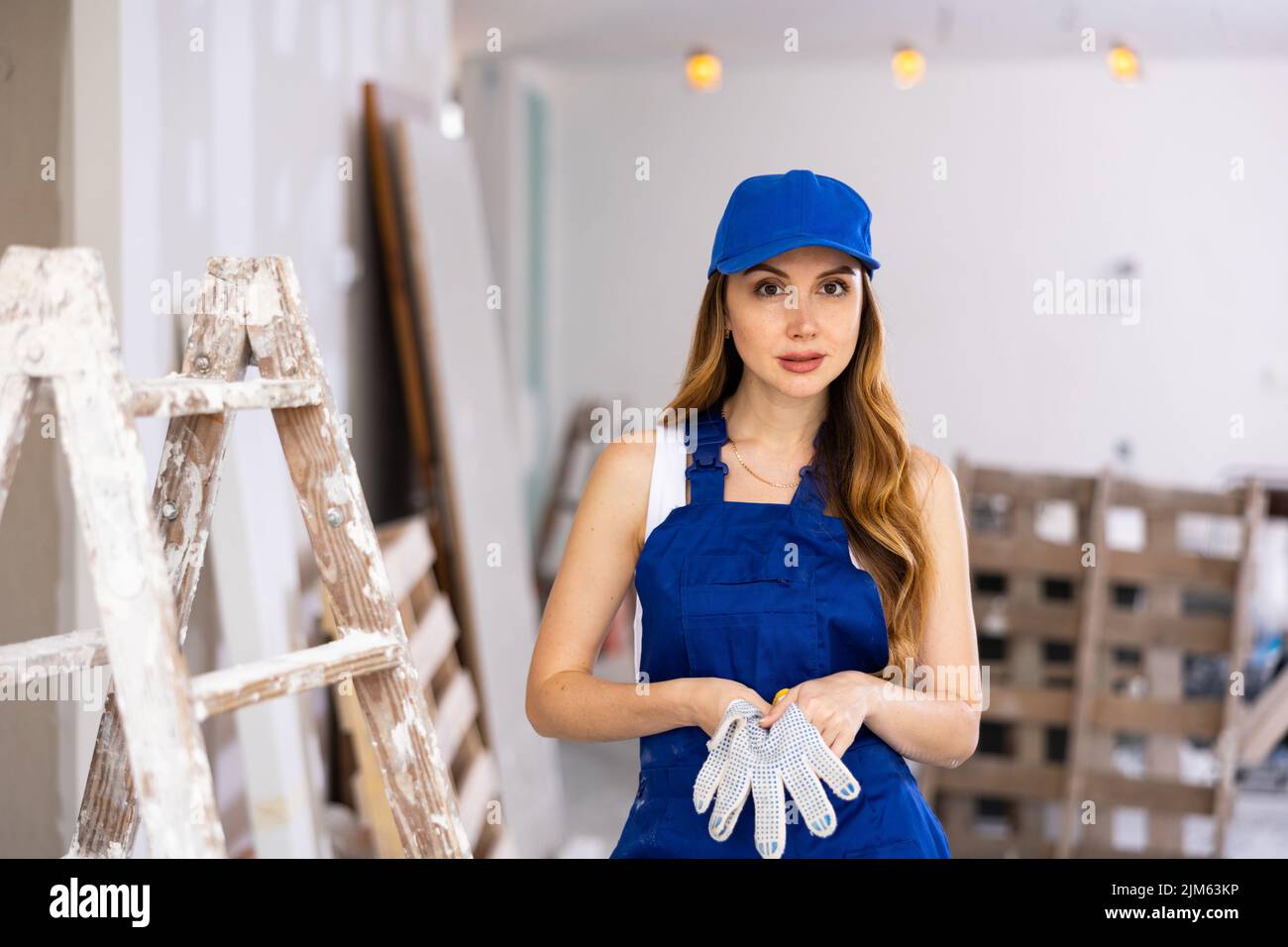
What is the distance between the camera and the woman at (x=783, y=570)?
1552mm

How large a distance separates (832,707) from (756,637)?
0.50 ft

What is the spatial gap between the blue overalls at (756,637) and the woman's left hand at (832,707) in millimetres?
89

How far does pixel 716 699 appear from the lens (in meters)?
1.49

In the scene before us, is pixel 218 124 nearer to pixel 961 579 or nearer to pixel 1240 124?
pixel 961 579

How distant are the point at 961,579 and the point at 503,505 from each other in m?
2.77

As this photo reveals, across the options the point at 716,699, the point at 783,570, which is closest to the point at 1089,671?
the point at 783,570

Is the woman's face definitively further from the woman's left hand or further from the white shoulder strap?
the woman's left hand

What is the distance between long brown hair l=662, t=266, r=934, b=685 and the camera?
1617 millimetres

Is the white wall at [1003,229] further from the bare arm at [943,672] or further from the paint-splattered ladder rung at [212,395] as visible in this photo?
the paint-splattered ladder rung at [212,395]

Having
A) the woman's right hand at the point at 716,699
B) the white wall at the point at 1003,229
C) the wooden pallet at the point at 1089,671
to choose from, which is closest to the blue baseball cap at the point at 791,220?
the woman's right hand at the point at 716,699

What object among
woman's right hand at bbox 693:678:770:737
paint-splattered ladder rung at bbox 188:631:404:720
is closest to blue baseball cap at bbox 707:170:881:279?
woman's right hand at bbox 693:678:770:737

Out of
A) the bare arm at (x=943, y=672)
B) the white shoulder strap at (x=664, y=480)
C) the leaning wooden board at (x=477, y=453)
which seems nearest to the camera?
the bare arm at (x=943, y=672)

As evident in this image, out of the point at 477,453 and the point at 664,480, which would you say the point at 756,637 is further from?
the point at 477,453
